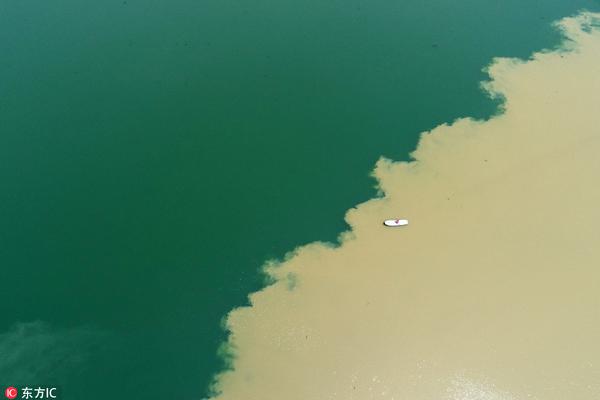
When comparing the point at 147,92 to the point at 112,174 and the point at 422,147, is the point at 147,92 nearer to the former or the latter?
the point at 112,174

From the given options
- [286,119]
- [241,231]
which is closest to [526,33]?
[286,119]

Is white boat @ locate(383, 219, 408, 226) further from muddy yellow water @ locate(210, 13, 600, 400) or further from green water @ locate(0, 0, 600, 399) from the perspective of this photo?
green water @ locate(0, 0, 600, 399)

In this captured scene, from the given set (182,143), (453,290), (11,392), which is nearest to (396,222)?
(453,290)

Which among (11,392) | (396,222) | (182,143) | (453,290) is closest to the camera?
(11,392)

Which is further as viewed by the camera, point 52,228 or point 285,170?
point 285,170

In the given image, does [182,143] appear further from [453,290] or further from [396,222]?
[453,290]

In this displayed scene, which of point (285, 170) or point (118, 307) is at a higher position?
point (285, 170)
